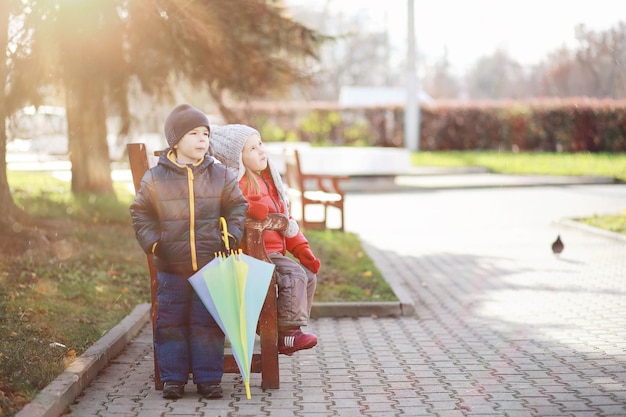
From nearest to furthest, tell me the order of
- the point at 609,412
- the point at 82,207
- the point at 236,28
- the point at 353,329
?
the point at 609,412 → the point at 353,329 → the point at 236,28 → the point at 82,207

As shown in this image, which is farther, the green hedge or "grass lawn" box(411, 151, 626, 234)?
the green hedge

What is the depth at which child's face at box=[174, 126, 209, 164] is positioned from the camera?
229 inches

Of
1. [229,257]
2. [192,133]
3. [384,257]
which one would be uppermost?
[192,133]

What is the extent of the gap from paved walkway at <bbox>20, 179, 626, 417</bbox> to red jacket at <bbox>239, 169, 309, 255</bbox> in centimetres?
84

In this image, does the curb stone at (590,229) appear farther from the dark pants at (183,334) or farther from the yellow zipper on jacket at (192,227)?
the yellow zipper on jacket at (192,227)

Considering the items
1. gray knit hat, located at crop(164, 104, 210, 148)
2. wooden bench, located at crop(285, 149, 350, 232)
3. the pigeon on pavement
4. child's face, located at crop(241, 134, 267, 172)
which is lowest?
the pigeon on pavement

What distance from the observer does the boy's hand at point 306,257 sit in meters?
6.38

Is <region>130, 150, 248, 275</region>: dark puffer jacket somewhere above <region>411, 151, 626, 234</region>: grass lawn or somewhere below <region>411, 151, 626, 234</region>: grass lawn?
above

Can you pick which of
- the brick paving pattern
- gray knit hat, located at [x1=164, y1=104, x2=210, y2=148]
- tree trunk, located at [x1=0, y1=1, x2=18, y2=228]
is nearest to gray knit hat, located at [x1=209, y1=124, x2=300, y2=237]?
gray knit hat, located at [x1=164, y1=104, x2=210, y2=148]

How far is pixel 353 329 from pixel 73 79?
6418 millimetres

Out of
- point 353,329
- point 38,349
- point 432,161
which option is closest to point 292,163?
point 353,329

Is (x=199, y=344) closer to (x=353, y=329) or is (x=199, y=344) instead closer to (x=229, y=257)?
(x=229, y=257)

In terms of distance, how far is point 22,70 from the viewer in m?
11.8

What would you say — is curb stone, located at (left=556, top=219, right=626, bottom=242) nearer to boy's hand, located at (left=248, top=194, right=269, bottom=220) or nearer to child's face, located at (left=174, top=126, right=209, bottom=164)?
boy's hand, located at (left=248, top=194, right=269, bottom=220)
